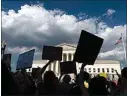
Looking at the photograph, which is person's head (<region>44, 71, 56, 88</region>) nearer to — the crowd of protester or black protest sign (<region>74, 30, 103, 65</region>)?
the crowd of protester

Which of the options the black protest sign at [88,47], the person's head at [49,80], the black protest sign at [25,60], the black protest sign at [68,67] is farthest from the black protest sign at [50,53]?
the black protest sign at [68,67]

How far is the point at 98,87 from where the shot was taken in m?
3.90

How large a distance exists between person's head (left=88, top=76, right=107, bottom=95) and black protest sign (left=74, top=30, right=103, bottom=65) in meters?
0.46

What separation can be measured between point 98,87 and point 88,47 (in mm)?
699

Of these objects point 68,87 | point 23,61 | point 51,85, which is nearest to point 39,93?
point 51,85

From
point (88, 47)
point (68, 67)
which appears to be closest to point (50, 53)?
point (88, 47)

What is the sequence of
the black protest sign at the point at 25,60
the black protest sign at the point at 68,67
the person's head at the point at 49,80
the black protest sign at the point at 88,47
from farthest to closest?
the black protest sign at the point at 68,67 < the black protest sign at the point at 25,60 < the person's head at the point at 49,80 < the black protest sign at the point at 88,47

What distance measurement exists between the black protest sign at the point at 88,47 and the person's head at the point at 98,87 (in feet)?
1.51

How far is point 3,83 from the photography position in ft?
10.4

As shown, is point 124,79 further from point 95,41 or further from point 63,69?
point 63,69

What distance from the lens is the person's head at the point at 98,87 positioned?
12.8 feet

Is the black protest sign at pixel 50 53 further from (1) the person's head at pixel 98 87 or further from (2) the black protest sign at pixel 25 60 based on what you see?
(1) the person's head at pixel 98 87

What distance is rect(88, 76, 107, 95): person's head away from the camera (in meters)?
3.89

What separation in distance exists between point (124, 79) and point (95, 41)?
618 millimetres
